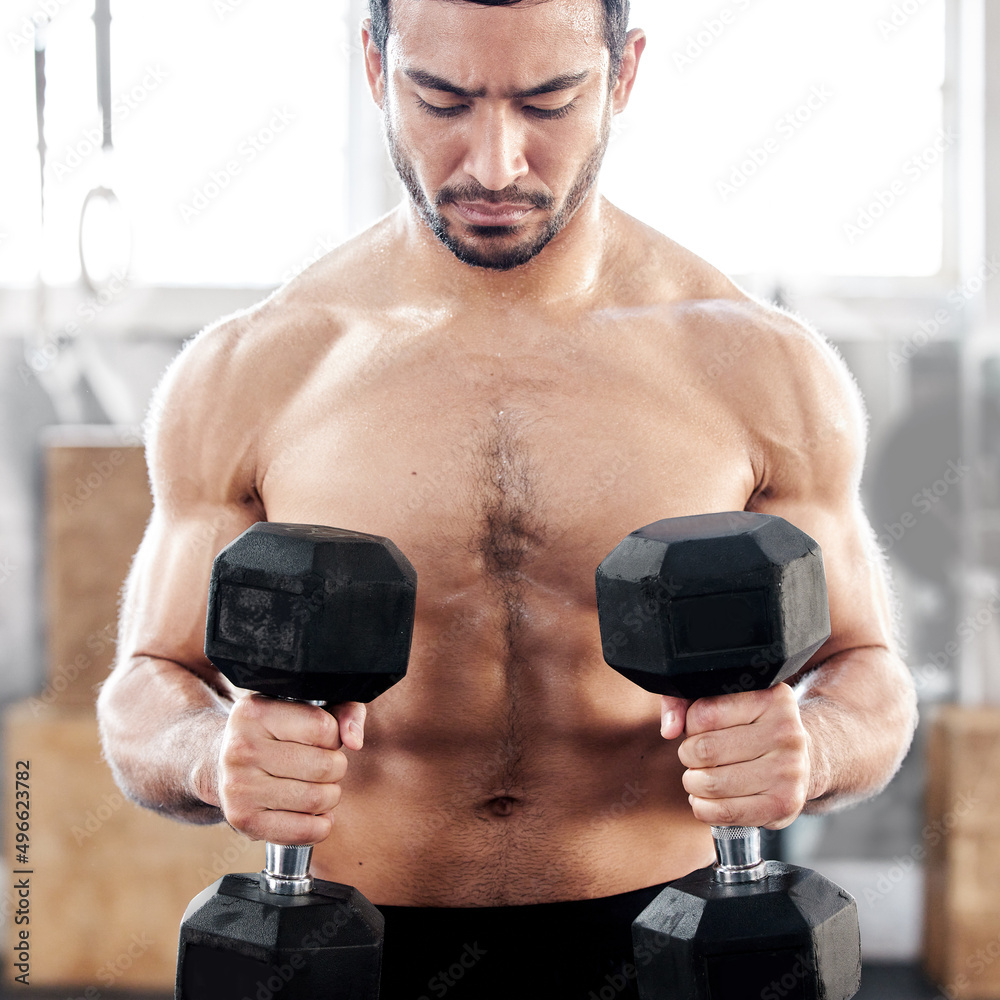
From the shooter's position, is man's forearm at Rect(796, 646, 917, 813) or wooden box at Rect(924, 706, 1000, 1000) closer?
man's forearm at Rect(796, 646, 917, 813)

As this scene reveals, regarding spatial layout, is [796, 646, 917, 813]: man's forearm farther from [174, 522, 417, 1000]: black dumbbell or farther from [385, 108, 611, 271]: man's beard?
[385, 108, 611, 271]: man's beard

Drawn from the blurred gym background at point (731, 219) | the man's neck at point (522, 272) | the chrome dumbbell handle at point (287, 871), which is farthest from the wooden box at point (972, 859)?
the chrome dumbbell handle at point (287, 871)

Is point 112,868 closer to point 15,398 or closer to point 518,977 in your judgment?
point 15,398

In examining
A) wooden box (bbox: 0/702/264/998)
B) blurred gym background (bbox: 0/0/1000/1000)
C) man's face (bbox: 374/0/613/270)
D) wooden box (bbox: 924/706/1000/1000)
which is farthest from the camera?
blurred gym background (bbox: 0/0/1000/1000)

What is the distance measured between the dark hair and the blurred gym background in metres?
1.55

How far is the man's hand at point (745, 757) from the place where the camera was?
0.81m

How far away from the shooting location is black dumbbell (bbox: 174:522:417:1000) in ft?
2.60

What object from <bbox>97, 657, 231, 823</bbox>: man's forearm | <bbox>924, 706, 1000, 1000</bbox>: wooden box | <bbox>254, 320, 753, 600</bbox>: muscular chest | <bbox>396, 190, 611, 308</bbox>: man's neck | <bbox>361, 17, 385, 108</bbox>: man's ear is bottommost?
<bbox>924, 706, 1000, 1000</bbox>: wooden box

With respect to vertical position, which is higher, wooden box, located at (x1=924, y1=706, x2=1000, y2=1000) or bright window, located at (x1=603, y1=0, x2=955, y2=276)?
bright window, located at (x1=603, y1=0, x2=955, y2=276)

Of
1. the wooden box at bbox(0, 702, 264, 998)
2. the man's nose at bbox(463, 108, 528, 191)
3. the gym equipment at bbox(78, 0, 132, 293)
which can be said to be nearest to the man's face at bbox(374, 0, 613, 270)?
the man's nose at bbox(463, 108, 528, 191)

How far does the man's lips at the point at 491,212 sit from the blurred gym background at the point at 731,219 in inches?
65.0

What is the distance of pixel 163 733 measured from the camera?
1.08 metres

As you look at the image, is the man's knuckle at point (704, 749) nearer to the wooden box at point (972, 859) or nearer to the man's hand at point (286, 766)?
the man's hand at point (286, 766)

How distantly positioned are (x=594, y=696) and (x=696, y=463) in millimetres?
262
